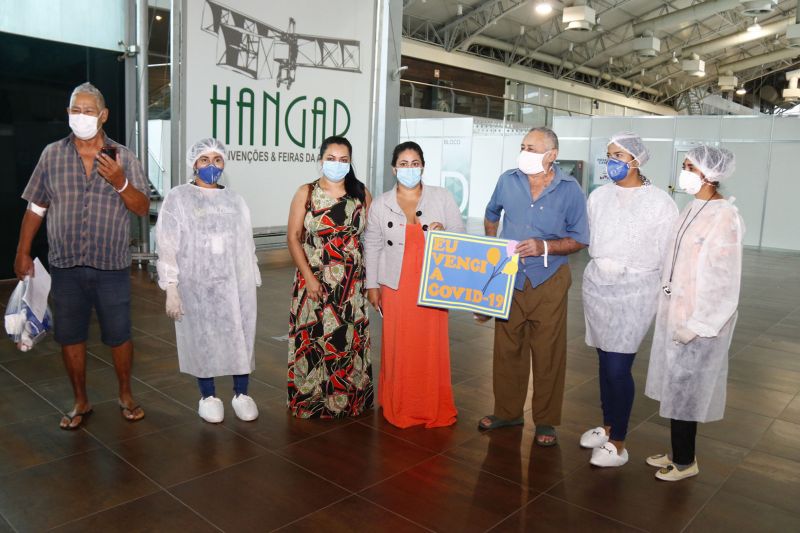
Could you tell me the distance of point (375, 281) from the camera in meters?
3.62

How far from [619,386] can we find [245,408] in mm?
1965

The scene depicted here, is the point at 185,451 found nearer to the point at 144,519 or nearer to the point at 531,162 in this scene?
the point at 144,519

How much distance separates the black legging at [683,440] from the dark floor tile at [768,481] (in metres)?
0.21

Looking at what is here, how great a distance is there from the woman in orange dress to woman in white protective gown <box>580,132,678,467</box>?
766 millimetres

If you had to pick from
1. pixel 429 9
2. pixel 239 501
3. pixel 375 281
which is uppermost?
pixel 429 9

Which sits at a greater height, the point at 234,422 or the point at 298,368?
the point at 298,368

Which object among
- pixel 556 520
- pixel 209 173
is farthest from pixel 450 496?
pixel 209 173

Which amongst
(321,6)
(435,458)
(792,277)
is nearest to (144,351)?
(435,458)

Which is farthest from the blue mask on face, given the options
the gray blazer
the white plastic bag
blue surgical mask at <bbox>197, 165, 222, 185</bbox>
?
the white plastic bag

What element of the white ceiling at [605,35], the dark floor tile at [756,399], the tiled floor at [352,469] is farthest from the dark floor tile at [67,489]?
the white ceiling at [605,35]

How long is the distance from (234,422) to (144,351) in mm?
1618

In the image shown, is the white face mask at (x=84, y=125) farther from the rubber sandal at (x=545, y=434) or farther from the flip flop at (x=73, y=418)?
the rubber sandal at (x=545, y=434)

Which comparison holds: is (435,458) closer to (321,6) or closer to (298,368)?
(298,368)

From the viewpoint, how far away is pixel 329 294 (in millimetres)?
3592
